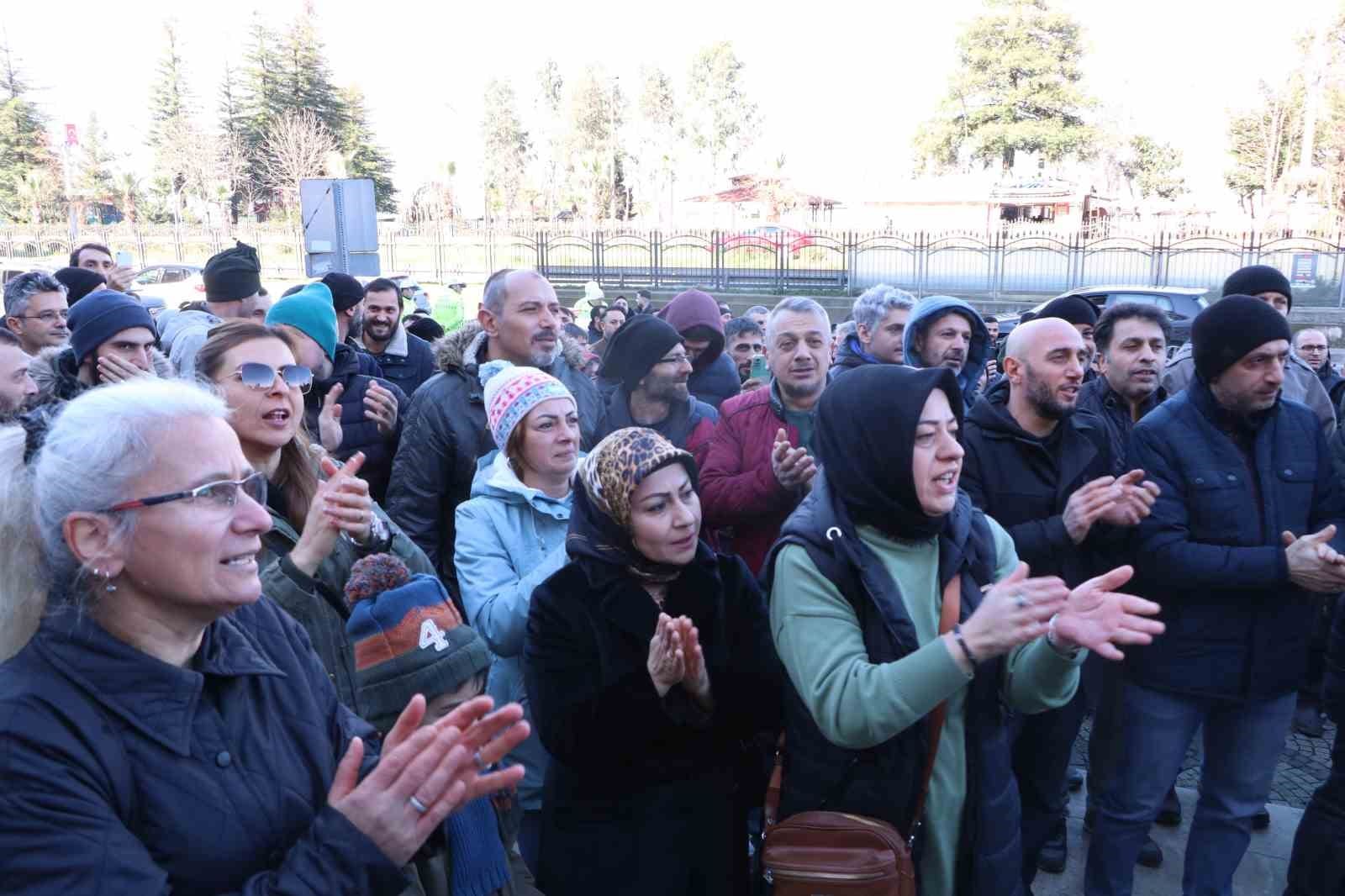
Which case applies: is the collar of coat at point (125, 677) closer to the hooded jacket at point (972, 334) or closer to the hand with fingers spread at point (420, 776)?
the hand with fingers spread at point (420, 776)

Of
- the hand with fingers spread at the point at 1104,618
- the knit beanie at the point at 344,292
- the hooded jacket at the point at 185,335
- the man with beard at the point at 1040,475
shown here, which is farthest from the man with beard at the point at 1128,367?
the knit beanie at the point at 344,292

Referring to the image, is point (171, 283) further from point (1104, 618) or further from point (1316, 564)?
point (1104, 618)

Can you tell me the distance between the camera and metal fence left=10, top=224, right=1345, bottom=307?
70.7ft

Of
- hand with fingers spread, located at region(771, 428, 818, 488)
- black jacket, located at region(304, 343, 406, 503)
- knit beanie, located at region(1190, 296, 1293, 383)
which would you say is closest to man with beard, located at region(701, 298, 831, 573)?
hand with fingers spread, located at region(771, 428, 818, 488)

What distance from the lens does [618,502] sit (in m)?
2.64

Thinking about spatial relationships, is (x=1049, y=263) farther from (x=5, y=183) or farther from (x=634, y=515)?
(x=5, y=183)

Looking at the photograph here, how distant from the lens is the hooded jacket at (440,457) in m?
4.08

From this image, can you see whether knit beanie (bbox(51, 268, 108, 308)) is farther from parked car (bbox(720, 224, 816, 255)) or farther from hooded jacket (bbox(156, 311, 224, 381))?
parked car (bbox(720, 224, 816, 255))

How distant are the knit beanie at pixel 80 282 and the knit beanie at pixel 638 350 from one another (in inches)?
196

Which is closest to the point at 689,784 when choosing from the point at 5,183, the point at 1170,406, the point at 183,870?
the point at 183,870

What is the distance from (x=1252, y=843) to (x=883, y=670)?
2.92 meters

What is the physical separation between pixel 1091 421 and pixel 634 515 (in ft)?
6.99

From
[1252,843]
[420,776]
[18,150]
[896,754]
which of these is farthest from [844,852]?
[18,150]

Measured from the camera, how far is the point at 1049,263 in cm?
2303
